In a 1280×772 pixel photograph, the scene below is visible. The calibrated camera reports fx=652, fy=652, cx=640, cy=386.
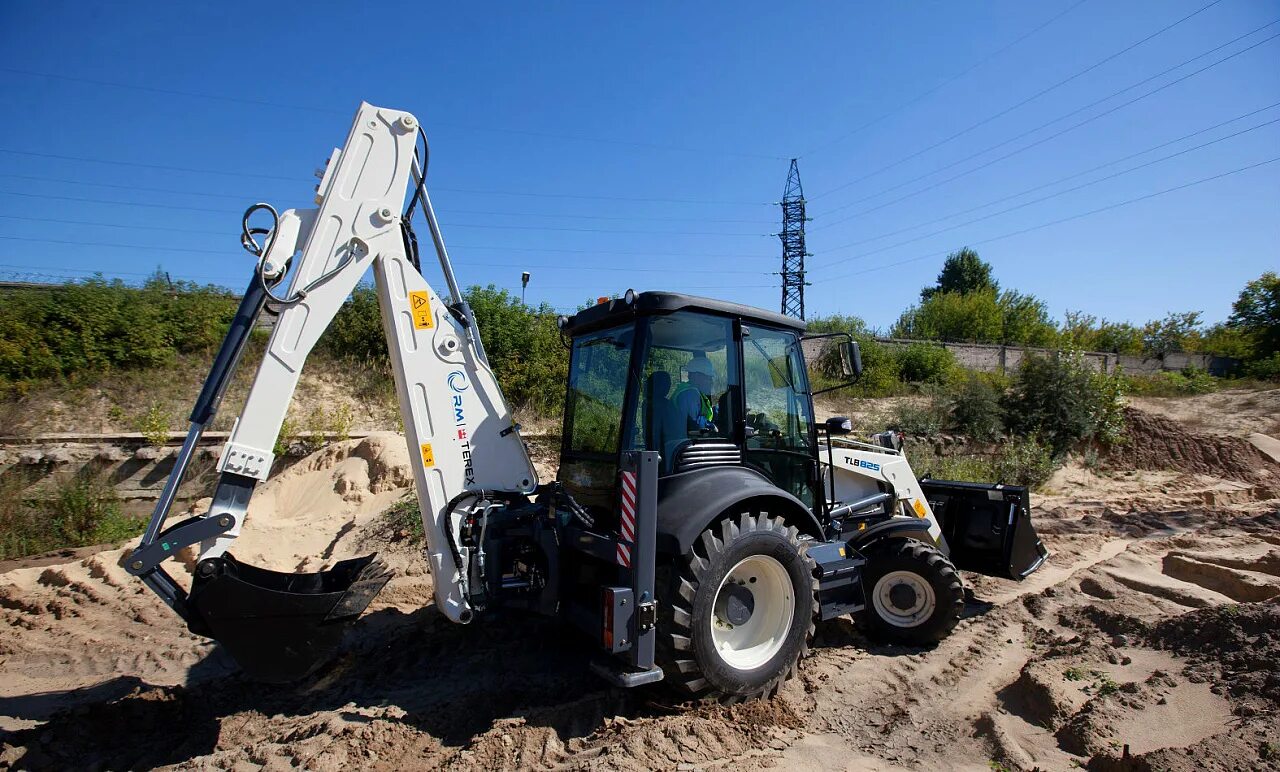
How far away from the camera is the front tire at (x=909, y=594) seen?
182 inches

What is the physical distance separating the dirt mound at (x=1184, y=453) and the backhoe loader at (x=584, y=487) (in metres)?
13.6

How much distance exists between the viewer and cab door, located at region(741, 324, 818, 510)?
13.9ft

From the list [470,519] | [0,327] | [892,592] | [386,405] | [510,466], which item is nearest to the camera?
[470,519]

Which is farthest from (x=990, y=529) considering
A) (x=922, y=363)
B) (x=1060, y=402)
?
(x=922, y=363)

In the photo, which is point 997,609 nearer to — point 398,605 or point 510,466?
point 510,466

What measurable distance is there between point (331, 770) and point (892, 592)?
12.3 ft

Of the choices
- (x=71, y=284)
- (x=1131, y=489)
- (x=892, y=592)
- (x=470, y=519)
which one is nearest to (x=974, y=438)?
(x=1131, y=489)

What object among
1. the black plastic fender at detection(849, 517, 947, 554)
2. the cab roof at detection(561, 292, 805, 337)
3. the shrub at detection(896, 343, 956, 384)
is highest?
the shrub at detection(896, 343, 956, 384)

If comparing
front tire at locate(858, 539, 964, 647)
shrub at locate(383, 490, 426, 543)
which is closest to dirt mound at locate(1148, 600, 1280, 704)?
front tire at locate(858, 539, 964, 647)

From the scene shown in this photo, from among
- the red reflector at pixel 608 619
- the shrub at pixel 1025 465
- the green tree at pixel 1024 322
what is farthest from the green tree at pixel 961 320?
the red reflector at pixel 608 619

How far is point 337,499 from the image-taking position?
28.1 ft

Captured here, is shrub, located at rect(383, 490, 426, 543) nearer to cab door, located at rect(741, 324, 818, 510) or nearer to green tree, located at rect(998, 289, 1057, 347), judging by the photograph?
cab door, located at rect(741, 324, 818, 510)

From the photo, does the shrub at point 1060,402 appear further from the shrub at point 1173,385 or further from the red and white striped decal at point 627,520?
the red and white striped decal at point 627,520

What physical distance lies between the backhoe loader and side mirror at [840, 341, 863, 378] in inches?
0.8
